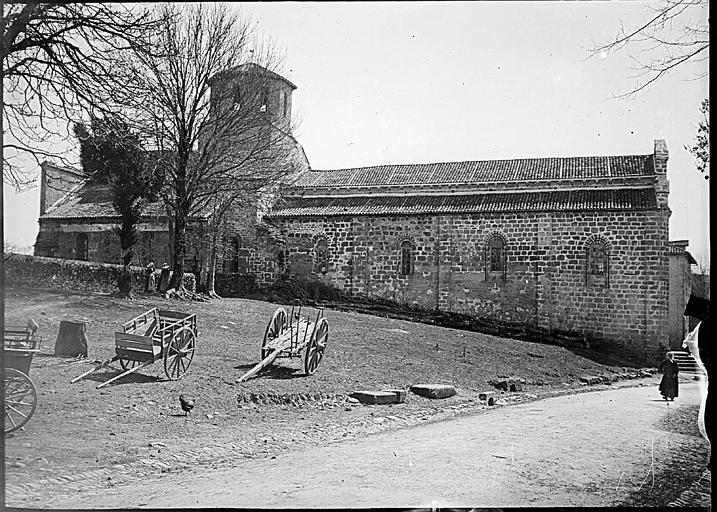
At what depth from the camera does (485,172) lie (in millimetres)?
3967

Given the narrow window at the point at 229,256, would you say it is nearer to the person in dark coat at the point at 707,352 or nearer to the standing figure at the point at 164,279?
the standing figure at the point at 164,279

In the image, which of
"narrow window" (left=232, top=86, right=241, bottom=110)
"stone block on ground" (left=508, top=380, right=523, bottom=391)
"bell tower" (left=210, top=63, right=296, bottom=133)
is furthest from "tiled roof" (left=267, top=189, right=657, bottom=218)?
"stone block on ground" (left=508, top=380, right=523, bottom=391)

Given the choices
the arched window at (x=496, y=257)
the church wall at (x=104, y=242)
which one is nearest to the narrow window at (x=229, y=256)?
the church wall at (x=104, y=242)

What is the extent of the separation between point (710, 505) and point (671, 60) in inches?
86.5

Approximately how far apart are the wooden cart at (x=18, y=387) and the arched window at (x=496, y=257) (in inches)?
103

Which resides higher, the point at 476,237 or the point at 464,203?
the point at 464,203

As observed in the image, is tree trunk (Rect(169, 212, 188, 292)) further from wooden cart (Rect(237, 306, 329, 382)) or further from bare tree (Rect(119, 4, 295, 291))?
wooden cart (Rect(237, 306, 329, 382))

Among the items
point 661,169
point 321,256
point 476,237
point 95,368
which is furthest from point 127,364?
point 661,169

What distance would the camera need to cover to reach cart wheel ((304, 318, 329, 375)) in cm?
363

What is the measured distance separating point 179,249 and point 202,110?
2.65 feet

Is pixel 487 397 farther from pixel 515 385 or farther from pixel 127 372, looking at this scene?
pixel 127 372

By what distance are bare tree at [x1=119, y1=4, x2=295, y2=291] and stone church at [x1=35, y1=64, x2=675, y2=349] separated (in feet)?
0.33

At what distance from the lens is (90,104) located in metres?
3.29

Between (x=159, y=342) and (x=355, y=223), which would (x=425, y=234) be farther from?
(x=159, y=342)
